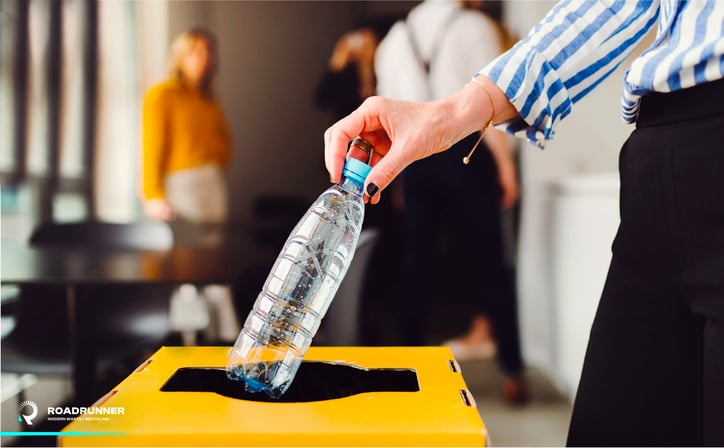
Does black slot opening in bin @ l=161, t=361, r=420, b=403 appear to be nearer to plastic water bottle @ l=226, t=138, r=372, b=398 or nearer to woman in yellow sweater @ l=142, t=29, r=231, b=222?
plastic water bottle @ l=226, t=138, r=372, b=398

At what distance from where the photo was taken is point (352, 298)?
1.68m

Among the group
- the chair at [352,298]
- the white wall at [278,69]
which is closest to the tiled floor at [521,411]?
the chair at [352,298]

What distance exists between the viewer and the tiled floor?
2082 mm

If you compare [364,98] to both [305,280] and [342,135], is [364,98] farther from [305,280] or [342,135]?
[342,135]

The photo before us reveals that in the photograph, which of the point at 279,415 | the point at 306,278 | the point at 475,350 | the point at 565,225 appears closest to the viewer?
the point at 279,415

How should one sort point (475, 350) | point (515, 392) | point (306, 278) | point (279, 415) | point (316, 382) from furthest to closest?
point (475, 350), point (515, 392), point (306, 278), point (316, 382), point (279, 415)

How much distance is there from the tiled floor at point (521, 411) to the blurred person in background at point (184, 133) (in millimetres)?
1321

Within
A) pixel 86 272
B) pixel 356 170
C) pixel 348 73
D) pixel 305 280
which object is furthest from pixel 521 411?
pixel 356 170

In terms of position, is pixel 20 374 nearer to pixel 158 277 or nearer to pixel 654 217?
pixel 158 277

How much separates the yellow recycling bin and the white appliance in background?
144 centimetres

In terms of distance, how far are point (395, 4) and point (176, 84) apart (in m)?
0.96

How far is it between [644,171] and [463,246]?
6.00 ft

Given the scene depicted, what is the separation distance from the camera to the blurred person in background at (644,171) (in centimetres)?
59

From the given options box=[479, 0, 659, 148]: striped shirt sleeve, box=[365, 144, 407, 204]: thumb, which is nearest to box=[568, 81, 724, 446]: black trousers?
box=[479, 0, 659, 148]: striped shirt sleeve
